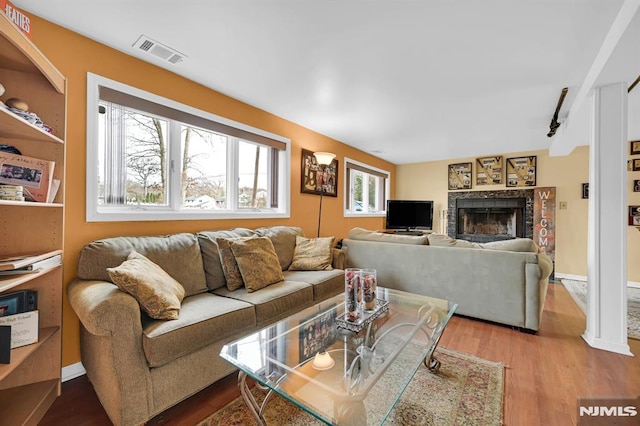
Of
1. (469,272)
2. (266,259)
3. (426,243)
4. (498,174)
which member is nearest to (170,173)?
(266,259)

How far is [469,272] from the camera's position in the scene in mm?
2791

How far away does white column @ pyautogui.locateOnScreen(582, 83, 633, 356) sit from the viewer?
2.19 m

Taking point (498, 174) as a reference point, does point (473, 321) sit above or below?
below

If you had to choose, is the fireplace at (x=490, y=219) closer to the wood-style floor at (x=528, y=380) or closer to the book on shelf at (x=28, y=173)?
the wood-style floor at (x=528, y=380)

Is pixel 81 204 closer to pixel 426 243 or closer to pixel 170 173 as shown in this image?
pixel 170 173

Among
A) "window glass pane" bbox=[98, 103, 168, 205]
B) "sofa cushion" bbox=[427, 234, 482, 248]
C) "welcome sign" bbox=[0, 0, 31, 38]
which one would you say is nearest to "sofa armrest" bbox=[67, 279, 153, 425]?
"window glass pane" bbox=[98, 103, 168, 205]

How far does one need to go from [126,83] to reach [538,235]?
6.18 meters

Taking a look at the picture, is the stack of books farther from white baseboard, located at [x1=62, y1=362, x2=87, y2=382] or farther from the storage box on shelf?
white baseboard, located at [x1=62, y1=362, x2=87, y2=382]

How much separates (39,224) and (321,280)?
6.41 ft

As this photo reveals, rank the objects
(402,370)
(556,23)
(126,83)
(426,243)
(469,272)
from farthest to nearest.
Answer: (426,243) < (469,272) < (126,83) < (556,23) < (402,370)

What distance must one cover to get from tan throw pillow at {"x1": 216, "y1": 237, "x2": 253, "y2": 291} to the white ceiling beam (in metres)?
2.89

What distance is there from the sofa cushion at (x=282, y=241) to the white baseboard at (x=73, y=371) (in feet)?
5.34

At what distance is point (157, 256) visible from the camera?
202cm

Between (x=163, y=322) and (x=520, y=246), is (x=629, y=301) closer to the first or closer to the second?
(x=520, y=246)
